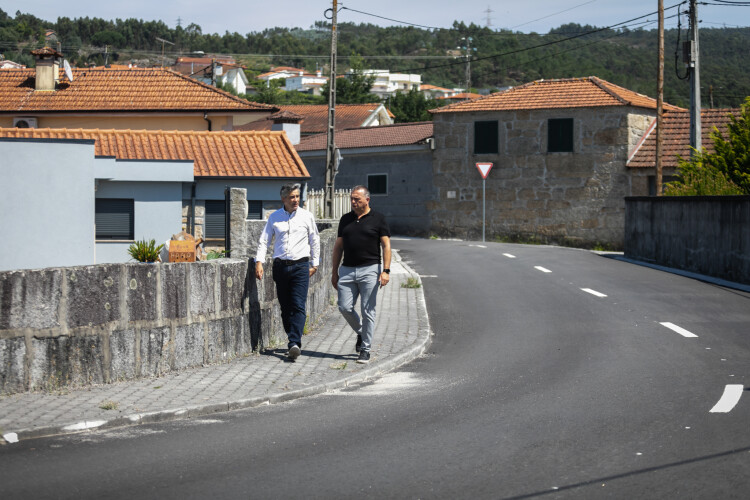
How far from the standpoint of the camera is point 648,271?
21422 millimetres

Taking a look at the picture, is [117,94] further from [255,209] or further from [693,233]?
[693,233]

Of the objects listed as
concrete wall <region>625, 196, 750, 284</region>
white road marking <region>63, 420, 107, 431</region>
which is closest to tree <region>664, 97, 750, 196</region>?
concrete wall <region>625, 196, 750, 284</region>

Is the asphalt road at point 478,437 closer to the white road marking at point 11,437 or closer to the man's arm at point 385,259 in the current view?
the white road marking at point 11,437

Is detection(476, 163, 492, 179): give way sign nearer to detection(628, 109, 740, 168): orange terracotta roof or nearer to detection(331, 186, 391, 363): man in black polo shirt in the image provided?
detection(628, 109, 740, 168): orange terracotta roof

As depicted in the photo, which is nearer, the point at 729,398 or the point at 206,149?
the point at 729,398

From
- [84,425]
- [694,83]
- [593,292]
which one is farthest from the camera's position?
[694,83]

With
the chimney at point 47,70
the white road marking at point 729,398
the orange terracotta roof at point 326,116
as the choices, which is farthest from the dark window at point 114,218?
the orange terracotta roof at point 326,116

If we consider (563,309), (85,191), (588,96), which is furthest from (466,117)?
(563,309)

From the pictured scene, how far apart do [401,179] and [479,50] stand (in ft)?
295

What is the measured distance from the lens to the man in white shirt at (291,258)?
964 centimetres

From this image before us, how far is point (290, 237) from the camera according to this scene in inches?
382

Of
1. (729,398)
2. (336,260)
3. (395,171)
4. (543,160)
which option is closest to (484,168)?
(543,160)

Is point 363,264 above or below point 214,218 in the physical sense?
below

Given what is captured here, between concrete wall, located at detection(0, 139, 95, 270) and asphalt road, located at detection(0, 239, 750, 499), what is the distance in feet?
54.7
